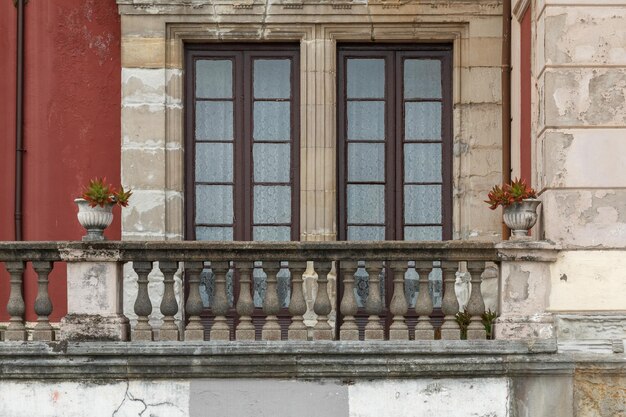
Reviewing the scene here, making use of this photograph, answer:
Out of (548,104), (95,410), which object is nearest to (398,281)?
(548,104)

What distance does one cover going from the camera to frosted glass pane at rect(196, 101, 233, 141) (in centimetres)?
1338

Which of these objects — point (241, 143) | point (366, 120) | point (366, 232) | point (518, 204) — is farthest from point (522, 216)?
point (241, 143)

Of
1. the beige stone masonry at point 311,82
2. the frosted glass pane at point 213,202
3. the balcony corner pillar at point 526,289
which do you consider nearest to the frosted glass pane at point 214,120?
the beige stone masonry at point 311,82

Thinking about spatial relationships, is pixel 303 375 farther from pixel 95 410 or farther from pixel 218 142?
pixel 218 142

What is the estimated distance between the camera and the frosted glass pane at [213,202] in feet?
43.7

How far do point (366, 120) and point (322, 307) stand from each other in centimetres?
297

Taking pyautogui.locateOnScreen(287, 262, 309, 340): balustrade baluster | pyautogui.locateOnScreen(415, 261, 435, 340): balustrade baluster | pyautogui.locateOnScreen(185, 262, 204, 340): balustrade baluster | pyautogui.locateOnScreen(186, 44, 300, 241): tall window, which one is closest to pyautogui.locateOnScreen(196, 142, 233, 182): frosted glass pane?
pyautogui.locateOnScreen(186, 44, 300, 241): tall window

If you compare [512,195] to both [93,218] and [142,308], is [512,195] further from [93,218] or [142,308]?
[93,218]

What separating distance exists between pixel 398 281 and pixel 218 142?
10.0ft

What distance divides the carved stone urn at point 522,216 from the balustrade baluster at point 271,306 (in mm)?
1942

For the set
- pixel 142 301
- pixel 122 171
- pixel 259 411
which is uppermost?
pixel 122 171

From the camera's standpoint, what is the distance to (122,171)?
1307 centimetres

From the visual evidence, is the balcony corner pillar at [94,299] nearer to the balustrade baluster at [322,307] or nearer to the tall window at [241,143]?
the balustrade baluster at [322,307]

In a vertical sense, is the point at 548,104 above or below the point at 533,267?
above
